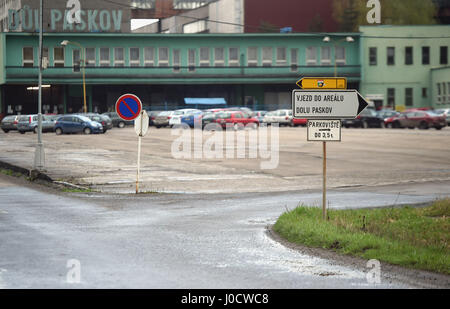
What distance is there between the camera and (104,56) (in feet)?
269

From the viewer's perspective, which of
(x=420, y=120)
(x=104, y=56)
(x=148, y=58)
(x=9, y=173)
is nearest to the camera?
(x=9, y=173)

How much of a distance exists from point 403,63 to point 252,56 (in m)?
16.1

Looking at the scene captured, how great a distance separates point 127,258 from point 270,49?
74.9 meters

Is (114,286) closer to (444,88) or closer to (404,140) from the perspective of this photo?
(404,140)

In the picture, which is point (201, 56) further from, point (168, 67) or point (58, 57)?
point (58, 57)

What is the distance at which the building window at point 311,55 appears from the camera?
84312mm

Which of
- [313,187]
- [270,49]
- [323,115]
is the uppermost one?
[270,49]

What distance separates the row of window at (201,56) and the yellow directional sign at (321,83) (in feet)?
227

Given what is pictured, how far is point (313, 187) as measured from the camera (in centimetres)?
2305

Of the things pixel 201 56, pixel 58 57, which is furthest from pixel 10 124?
pixel 201 56

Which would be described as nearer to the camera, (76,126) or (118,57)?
(76,126)

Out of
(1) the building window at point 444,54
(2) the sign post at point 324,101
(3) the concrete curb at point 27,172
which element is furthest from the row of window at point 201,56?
(2) the sign post at point 324,101

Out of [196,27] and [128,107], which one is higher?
[196,27]
